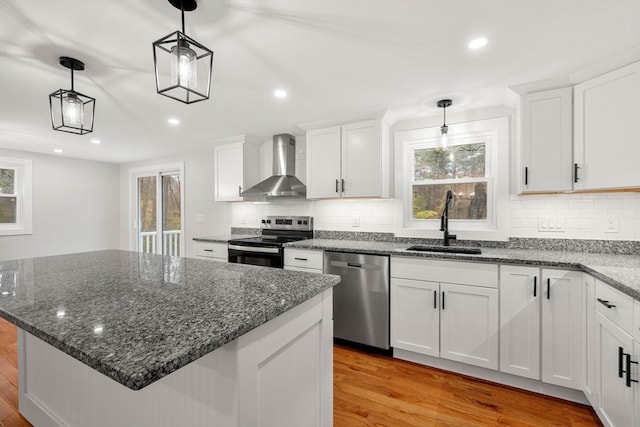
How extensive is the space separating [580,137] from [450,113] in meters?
1.06

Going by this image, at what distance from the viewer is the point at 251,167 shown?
3.87m

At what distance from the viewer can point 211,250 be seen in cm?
356

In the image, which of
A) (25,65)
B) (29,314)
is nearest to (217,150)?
(25,65)

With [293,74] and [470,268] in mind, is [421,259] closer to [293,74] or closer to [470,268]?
[470,268]

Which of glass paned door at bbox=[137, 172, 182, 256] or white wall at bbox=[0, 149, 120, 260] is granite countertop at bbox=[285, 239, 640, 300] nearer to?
glass paned door at bbox=[137, 172, 182, 256]

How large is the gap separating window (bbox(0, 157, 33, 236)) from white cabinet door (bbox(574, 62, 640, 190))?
6.72m

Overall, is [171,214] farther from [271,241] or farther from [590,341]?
[590,341]

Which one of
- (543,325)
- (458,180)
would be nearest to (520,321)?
(543,325)

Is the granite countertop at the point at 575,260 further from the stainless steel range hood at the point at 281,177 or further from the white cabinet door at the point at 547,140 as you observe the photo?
the stainless steel range hood at the point at 281,177

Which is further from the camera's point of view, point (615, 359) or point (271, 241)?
point (271, 241)

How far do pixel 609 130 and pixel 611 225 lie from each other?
2.68 feet

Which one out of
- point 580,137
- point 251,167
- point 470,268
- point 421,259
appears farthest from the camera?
point 251,167

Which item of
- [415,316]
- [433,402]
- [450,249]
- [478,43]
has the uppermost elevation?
[478,43]

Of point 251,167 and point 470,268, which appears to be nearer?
point 470,268
